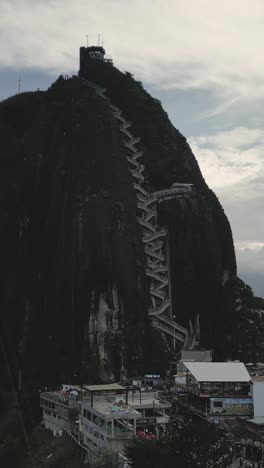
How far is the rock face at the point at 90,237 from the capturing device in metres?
74.1

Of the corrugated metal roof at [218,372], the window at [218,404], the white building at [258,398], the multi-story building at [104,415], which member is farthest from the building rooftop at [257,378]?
the multi-story building at [104,415]

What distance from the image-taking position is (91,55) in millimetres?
102812

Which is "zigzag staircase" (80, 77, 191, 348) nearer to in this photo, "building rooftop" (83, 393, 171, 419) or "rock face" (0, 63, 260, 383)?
"rock face" (0, 63, 260, 383)

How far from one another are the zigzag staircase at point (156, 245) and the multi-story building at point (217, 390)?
22.2m

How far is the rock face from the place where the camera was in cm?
7412

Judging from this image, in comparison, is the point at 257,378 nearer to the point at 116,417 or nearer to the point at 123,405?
the point at 123,405

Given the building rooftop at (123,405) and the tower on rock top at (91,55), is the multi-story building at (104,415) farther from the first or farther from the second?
the tower on rock top at (91,55)

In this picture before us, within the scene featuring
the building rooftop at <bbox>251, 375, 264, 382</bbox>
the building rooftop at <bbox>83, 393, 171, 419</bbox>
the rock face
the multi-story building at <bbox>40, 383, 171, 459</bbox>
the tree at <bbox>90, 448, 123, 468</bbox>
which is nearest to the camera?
the tree at <bbox>90, 448, 123, 468</bbox>

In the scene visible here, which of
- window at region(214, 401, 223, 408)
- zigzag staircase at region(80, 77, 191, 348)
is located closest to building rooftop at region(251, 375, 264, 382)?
window at region(214, 401, 223, 408)

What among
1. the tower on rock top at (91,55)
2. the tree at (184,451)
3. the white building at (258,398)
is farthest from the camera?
the tower on rock top at (91,55)

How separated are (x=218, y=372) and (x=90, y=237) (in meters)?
26.5

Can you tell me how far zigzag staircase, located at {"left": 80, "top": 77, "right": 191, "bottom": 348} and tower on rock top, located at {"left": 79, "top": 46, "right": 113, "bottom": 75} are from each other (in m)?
16.3

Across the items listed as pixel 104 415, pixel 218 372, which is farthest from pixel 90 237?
pixel 104 415

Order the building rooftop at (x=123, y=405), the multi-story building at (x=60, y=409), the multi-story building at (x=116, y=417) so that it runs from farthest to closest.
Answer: the multi-story building at (x=60, y=409) → the building rooftop at (x=123, y=405) → the multi-story building at (x=116, y=417)
